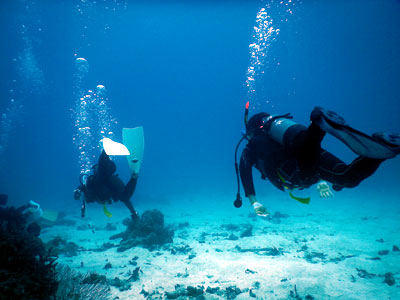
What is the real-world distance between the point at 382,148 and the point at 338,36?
74854 millimetres

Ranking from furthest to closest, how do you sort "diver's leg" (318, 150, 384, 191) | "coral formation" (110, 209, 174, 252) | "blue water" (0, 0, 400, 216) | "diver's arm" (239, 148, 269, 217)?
"blue water" (0, 0, 400, 216)
"coral formation" (110, 209, 174, 252)
"diver's arm" (239, 148, 269, 217)
"diver's leg" (318, 150, 384, 191)

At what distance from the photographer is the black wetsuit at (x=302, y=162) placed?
7.79 ft

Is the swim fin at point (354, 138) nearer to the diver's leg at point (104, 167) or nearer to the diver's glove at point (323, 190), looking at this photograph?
the diver's glove at point (323, 190)

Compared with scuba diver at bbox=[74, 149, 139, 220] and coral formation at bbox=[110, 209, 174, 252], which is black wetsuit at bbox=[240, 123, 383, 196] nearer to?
scuba diver at bbox=[74, 149, 139, 220]

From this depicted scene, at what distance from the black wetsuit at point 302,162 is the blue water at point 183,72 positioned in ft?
104

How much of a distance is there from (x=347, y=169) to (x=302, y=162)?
50 cm

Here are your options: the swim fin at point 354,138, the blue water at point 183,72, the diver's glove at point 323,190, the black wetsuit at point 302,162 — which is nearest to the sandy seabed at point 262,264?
the diver's glove at point 323,190

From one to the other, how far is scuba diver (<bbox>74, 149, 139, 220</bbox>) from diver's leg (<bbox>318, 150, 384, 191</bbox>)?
592 cm

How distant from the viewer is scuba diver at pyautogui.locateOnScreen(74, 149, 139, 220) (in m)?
7.06

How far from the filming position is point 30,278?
2779 mm

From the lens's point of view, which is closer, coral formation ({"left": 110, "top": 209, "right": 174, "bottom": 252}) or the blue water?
coral formation ({"left": 110, "top": 209, "right": 174, "bottom": 252})

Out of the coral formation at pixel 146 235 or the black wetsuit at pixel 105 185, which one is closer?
the black wetsuit at pixel 105 185

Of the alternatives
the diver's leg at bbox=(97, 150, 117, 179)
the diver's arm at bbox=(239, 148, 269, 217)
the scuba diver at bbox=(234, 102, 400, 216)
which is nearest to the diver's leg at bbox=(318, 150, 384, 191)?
the scuba diver at bbox=(234, 102, 400, 216)

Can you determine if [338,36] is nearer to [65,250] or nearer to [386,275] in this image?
[386,275]
